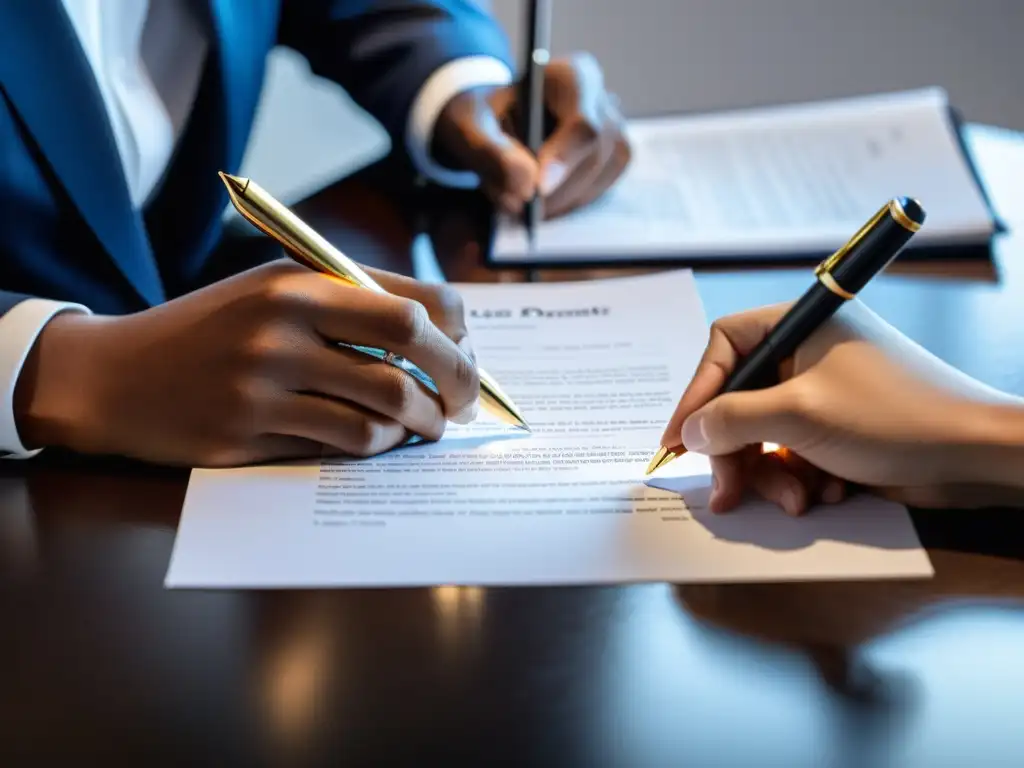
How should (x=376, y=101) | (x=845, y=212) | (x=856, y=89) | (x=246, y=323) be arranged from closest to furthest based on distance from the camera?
(x=246, y=323) → (x=845, y=212) → (x=376, y=101) → (x=856, y=89)

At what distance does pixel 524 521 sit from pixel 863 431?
0.58 feet

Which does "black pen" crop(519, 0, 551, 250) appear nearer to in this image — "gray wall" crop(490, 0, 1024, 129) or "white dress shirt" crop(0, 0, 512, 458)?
"white dress shirt" crop(0, 0, 512, 458)

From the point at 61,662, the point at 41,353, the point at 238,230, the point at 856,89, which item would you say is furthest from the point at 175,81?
the point at 856,89

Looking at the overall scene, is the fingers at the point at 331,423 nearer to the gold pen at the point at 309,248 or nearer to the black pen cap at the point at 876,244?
the gold pen at the point at 309,248

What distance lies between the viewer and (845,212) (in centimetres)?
94

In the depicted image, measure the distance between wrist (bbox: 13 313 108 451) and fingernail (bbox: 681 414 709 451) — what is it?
Answer: 33 centimetres

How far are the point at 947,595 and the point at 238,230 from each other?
70 cm

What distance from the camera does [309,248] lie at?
61cm

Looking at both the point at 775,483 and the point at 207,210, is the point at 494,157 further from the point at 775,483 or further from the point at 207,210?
the point at 775,483

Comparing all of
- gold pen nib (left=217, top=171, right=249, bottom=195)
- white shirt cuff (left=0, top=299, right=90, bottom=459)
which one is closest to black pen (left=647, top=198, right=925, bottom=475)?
gold pen nib (left=217, top=171, right=249, bottom=195)

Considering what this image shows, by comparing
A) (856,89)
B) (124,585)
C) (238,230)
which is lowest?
(856,89)

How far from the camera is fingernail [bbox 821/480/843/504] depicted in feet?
1.91

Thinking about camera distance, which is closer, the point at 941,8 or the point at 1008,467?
the point at 1008,467

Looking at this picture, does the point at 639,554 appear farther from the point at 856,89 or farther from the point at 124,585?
the point at 856,89
